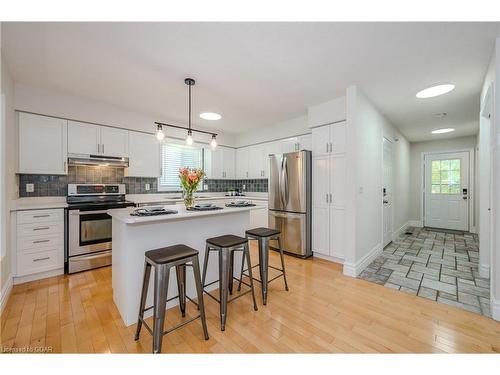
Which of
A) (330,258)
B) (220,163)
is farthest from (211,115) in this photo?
(330,258)

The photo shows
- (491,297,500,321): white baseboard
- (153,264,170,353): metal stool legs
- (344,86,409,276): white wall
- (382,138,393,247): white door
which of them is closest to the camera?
(153,264,170,353): metal stool legs

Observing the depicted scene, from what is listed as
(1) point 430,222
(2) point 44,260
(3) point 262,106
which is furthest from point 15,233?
(1) point 430,222

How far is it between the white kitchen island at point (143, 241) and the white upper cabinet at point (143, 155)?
6.63 feet

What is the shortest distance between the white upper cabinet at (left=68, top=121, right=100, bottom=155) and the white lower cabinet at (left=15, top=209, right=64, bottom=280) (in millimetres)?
997

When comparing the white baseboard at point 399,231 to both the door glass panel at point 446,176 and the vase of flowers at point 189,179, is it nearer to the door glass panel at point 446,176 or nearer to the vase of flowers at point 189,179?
the door glass panel at point 446,176

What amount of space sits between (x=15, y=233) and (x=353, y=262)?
4222 mm

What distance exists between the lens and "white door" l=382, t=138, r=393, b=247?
3.96 meters

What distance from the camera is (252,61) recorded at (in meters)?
2.21

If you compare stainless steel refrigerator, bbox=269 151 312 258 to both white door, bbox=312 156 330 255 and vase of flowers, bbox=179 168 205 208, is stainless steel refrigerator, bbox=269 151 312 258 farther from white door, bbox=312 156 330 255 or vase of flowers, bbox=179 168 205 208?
vase of flowers, bbox=179 168 205 208

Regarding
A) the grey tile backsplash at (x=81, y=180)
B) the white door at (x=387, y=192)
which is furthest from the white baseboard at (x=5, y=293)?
the white door at (x=387, y=192)

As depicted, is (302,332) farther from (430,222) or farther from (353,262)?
(430,222)

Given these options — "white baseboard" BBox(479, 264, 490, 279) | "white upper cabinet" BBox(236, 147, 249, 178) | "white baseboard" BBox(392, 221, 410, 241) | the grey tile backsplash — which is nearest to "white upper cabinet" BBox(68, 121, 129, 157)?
the grey tile backsplash

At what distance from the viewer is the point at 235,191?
5621mm

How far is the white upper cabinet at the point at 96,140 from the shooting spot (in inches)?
127
